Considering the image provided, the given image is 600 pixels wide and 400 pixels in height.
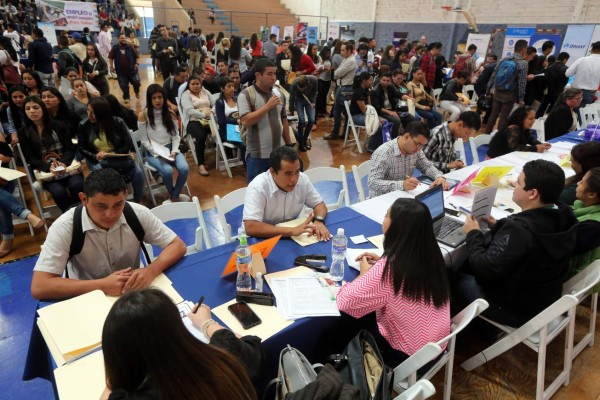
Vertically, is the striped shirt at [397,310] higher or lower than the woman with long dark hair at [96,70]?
lower

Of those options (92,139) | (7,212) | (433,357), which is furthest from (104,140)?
(433,357)

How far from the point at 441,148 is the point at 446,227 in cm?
151

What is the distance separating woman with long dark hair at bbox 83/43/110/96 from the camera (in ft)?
21.6

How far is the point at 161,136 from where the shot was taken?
13.9 feet

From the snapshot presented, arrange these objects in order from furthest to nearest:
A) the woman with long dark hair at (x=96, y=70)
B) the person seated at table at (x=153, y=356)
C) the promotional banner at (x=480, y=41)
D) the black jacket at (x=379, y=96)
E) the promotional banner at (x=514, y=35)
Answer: the promotional banner at (x=480, y=41)
the promotional banner at (x=514, y=35)
the woman with long dark hair at (x=96, y=70)
the black jacket at (x=379, y=96)
the person seated at table at (x=153, y=356)

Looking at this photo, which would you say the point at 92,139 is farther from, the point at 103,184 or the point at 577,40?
the point at 577,40

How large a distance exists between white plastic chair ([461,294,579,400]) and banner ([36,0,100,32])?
9558mm

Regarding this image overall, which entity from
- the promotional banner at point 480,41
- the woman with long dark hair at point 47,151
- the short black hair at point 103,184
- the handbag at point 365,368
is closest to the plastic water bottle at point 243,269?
the handbag at point 365,368

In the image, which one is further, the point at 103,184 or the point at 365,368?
the point at 103,184

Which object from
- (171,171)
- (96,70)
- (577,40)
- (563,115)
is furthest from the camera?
(577,40)

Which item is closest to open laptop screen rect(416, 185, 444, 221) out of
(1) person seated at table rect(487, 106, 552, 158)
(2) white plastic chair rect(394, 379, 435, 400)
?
(2) white plastic chair rect(394, 379, 435, 400)

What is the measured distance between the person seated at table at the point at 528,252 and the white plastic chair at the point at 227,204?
4.98 ft

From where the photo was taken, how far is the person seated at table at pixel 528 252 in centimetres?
195

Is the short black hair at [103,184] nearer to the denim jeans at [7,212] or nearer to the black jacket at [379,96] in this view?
the denim jeans at [7,212]
